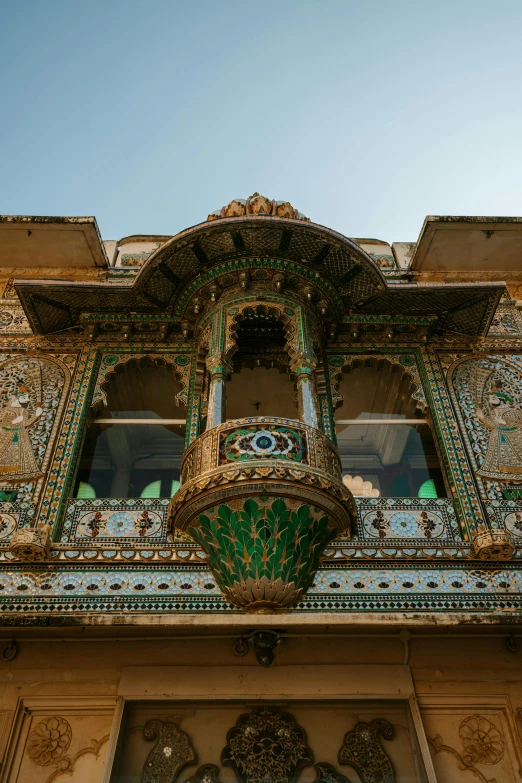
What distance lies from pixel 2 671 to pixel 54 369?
319 centimetres

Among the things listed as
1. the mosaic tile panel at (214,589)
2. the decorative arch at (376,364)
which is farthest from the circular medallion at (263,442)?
the decorative arch at (376,364)

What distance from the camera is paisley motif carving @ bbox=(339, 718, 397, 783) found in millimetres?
5551

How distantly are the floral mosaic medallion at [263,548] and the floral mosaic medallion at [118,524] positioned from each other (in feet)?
3.23

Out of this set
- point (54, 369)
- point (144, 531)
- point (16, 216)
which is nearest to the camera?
point (144, 531)

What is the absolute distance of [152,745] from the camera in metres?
5.68

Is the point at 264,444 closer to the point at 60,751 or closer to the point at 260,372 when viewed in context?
the point at 60,751

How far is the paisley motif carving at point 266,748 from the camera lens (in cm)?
557

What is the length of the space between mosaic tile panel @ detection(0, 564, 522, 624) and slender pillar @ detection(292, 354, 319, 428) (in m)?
1.37

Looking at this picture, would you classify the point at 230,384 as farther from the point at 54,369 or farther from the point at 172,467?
the point at 54,369

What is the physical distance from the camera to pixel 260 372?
889 cm

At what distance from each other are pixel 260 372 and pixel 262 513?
365 centimetres

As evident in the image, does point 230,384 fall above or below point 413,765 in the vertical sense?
above

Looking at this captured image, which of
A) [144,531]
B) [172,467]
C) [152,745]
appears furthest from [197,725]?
[172,467]

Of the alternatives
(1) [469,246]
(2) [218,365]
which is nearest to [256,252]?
(2) [218,365]
